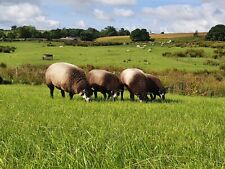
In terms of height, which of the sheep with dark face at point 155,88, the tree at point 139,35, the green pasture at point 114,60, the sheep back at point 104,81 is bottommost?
the green pasture at point 114,60

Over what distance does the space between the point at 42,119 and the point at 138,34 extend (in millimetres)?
110855

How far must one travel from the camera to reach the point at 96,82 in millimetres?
25953

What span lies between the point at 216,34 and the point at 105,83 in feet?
322

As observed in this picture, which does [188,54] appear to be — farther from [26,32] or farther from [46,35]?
[46,35]

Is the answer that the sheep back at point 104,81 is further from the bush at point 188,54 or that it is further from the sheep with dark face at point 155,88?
the bush at point 188,54

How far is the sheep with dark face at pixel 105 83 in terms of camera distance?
25.8 m

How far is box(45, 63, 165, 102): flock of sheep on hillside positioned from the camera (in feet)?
79.6

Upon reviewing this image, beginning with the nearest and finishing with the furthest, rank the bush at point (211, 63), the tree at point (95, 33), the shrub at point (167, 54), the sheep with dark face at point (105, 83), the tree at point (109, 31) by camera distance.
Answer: the sheep with dark face at point (105, 83) < the bush at point (211, 63) < the shrub at point (167, 54) < the tree at point (95, 33) < the tree at point (109, 31)

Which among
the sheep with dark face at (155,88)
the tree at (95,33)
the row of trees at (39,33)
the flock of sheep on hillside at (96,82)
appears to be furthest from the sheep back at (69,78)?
the tree at (95,33)

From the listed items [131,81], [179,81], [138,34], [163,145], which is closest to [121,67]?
[179,81]

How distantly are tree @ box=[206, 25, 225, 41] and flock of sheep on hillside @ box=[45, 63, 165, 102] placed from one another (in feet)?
310

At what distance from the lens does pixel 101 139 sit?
8539 mm

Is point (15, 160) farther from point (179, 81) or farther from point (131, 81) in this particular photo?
point (179, 81)

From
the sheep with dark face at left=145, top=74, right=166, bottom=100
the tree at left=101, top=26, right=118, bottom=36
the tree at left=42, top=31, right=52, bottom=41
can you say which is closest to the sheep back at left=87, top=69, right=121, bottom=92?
the sheep with dark face at left=145, top=74, right=166, bottom=100
